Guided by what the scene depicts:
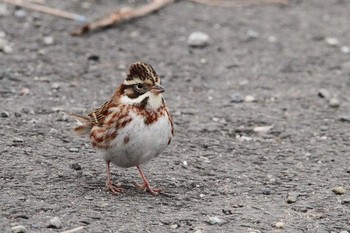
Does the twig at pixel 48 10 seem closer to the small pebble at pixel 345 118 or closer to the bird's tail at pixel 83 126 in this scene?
the small pebble at pixel 345 118

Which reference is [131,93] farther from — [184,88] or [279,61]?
[279,61]

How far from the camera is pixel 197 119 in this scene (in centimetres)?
841

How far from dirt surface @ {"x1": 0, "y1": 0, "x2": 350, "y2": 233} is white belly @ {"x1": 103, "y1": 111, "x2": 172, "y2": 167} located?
0.34 meters

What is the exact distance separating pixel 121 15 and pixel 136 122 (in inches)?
184

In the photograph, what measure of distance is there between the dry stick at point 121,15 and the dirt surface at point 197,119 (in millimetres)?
102

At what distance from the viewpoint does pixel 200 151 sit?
7.57 metres

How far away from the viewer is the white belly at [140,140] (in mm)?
6160

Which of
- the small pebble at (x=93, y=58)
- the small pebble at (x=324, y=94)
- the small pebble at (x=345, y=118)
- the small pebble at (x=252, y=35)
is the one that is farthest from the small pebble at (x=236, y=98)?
the small pebble at (x=252, y=35)

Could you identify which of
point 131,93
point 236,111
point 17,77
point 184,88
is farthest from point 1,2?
point 131,93

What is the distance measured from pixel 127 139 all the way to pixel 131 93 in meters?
0.34

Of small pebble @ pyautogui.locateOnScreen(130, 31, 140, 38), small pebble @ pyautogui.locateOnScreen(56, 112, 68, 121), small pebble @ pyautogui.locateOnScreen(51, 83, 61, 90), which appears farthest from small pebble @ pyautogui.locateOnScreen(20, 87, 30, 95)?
small pebble @ pyautogui.locateOnScreen(130, 31, 140, 38)

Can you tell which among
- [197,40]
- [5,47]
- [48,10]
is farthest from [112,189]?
[48,10]

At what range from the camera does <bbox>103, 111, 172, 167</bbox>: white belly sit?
243 inches

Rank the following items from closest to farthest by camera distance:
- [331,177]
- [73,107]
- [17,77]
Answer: [331,177]
[73,107]
[17,77]
